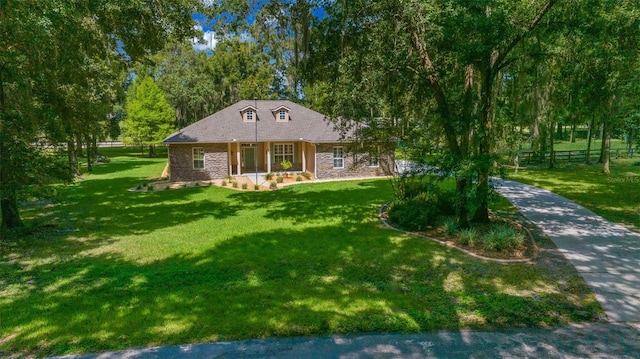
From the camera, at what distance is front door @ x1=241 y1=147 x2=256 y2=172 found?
24.1m

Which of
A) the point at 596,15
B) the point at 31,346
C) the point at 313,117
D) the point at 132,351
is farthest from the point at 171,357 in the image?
the point at 313,117

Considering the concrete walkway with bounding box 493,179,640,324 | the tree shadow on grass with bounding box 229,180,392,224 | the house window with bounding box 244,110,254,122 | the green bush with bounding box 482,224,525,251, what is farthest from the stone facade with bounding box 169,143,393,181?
the green bush with bounding box 482,224,525,251

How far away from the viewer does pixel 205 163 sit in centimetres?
2162

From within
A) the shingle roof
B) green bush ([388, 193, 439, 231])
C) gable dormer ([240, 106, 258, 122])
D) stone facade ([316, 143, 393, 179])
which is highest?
gable dormer ([240, 106, 258, 122])

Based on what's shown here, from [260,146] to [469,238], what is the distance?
692 inches

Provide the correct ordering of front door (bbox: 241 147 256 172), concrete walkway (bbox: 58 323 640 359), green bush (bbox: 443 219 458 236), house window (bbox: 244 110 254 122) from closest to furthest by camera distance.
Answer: concrete walkway (bbox: 58 323 640 359) → green bush (bbox: 443 219 458 236) → house window (bbox: 244 110 254 122) → front door (bbox: 241 147 256 172)

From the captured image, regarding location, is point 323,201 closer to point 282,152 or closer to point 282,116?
point 282,152

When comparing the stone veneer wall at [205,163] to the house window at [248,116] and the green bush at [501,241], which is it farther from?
the green bush at [501,241]

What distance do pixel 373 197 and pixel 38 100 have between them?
38.9ft

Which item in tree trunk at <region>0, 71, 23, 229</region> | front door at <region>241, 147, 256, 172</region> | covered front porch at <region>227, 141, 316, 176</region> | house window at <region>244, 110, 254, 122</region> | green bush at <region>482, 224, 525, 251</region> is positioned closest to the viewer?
green bush at <region>482, 224, 525, 251</region>

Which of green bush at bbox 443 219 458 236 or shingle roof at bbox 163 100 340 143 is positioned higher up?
shingle roof at bbox 163 100 340 143

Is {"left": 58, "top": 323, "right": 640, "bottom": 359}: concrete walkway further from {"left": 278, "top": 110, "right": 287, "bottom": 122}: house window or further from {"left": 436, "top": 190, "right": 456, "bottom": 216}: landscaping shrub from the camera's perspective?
{"left": 278, "top": 110, "right": 287, "bottom": 122}: house window

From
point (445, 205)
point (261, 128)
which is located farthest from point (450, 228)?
point (261, 128)

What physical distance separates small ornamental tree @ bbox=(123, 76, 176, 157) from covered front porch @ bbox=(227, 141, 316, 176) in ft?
49.8
